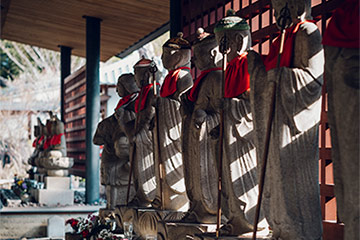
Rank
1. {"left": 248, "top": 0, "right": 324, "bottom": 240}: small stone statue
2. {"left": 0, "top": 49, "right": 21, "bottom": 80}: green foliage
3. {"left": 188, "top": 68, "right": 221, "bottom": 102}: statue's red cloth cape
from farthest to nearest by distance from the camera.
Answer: {"left": 0, "top": 49, "right": 21, "bottom": 80}: green foliage, {"left": 188, "top": 68, "right": 221, "bottom": 102}: statue's red cloth cape, {"left": 248, "top": 0, "right": 324, "bottom": 240}: small stone statue

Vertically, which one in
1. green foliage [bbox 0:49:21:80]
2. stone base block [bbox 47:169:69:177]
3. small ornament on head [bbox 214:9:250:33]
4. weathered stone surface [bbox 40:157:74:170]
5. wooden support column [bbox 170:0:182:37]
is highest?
green foliage [bbox 0:49:21:80]

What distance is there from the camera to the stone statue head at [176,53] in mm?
5891

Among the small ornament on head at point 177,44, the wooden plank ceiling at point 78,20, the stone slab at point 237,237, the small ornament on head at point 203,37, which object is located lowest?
the stone slab at point 237,237

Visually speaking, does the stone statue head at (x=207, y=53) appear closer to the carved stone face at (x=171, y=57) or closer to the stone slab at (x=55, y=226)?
the carved stone face at (x=171, y=57)

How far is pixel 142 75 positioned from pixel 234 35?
7.72ft

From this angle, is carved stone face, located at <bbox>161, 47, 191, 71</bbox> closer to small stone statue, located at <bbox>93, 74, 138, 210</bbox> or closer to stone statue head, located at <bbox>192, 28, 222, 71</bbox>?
stone statue head, located at <bbox>192, 28, 222, 71</bbox>

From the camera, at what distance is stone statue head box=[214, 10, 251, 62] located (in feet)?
15.2

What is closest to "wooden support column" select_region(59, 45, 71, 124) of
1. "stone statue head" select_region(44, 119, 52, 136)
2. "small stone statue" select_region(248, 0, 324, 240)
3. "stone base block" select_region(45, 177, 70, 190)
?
"stone statue head" select_region(44, 119, 52, 136)

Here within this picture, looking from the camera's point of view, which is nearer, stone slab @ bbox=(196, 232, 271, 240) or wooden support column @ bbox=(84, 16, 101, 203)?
stone slab @ bbox=(196, 232, 271, 240)

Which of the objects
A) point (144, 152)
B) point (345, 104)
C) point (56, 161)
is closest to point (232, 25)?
point (345, 104)

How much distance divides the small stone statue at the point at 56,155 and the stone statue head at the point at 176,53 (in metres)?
7.57

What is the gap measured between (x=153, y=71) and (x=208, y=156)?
170 centimetres

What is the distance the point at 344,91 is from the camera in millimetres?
3211

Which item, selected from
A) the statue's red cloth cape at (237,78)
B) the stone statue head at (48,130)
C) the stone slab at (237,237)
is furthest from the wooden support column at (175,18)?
the stone statue head at (48,130)
